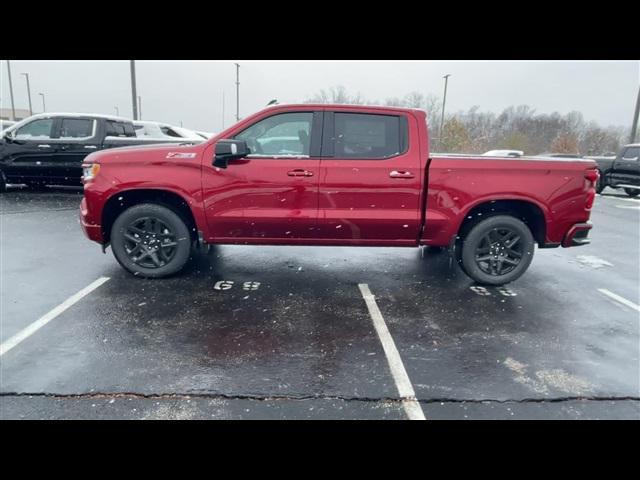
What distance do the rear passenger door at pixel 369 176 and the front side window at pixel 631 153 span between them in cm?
1374

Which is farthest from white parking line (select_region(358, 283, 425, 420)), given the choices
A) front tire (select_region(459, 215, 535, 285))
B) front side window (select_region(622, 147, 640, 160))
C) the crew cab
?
front side window (select_region(622, 147, 640, 160))

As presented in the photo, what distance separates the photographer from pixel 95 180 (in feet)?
15.3

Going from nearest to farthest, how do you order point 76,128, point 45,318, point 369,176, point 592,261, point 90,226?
point 45,318 < point 369,176 < point 90,226 < point 592,261 < point 76,128

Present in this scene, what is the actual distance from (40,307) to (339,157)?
329 cm

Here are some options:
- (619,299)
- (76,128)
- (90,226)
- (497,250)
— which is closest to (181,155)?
(90,226)

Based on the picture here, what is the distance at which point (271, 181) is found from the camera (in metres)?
4.64

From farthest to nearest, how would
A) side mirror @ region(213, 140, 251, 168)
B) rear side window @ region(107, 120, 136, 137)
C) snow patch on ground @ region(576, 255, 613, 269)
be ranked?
rear side window @ region(107, 120, 136, 137)
snow patch on ground @ region(576, 255, 613, 269)
side mirror @ region(213, 140, 251, 168)

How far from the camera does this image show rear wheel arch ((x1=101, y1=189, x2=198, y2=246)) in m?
4.79

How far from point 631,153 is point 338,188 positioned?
1464 cm

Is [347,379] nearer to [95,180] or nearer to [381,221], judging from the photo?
[381,221]

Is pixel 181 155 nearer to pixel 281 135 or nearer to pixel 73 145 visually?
pixel 281 135

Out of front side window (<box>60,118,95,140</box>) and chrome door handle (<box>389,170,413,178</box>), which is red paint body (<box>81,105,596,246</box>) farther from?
front side window (<box>60,118,95,140</box>)

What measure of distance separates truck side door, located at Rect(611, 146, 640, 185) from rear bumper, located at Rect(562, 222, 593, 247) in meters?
12.3

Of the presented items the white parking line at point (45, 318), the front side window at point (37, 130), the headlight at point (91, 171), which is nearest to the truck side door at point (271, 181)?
the headlight at point (91, 171)
